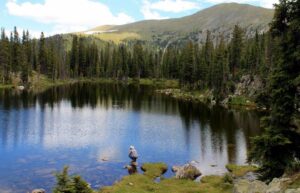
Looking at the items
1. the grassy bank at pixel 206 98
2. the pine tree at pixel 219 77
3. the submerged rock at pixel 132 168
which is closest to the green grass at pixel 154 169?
the submerged rock at pixel 132 168

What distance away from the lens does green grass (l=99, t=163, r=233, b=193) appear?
45125 millimetres

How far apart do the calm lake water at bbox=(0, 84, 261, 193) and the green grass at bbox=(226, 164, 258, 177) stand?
5.77 feet

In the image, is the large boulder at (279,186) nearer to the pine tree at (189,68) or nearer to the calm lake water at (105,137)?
the calm lake water at (105,137)

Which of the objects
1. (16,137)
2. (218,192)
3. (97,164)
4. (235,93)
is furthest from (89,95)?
(218,192)

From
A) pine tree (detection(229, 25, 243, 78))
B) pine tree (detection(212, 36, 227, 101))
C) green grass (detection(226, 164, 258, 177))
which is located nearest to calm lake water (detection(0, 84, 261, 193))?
green grass (detection(226, 164, 258, 177))

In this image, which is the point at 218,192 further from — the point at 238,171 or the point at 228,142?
the point at 228,142

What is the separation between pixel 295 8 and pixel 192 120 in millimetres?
68885

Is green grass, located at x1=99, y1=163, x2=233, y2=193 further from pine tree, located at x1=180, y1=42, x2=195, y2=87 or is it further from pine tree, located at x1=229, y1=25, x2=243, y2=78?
pine tree, located at x1=180, y1=42, x2=195, y2=87

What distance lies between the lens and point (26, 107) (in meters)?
115

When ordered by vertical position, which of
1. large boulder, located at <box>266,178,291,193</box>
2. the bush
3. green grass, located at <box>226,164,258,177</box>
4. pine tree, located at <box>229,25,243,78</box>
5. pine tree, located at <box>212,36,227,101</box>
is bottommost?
green grass, located at <box>226,164,258,177</box>

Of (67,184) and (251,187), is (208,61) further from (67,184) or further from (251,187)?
(67,184)

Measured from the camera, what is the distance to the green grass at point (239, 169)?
2165 inches

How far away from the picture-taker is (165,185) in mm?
48562

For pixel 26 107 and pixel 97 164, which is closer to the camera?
pixel 97 164
